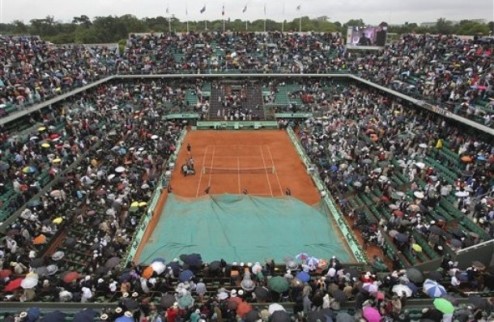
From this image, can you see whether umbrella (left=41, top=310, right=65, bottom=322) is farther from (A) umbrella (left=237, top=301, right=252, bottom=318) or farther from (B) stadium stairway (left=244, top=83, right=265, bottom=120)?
(B) stadium stairway (left=244, top=83, right=265, bottom=120)

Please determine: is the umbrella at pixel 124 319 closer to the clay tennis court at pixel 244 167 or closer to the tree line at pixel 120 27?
the clay tennis court at pixel 244 167

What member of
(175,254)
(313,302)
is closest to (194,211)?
(175,254)

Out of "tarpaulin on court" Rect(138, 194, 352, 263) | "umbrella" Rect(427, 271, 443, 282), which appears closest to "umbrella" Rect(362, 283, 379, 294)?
"umbrella" Rect(427, 271, 443, 282)

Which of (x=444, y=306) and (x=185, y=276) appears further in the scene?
(x=185, y=276)

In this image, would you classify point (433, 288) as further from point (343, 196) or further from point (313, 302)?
point (343, 196)

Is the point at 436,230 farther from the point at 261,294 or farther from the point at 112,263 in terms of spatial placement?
the point at 112,263

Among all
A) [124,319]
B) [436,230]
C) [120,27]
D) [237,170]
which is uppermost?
[120,27]

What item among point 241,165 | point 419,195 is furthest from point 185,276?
point 241,165

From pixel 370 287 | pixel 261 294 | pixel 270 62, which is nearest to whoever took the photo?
pixel 370 287
